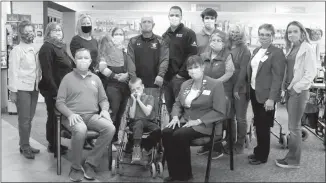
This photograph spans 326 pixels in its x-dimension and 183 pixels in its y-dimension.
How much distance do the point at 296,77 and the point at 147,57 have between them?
1.48 meters

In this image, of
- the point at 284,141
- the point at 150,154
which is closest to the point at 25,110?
the point at 150,154

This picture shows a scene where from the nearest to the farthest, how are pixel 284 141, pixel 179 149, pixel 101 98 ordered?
pixel 179 149 < pixel 101 98 < pixel 284 141

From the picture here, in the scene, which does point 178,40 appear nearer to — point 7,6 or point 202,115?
point 202,115

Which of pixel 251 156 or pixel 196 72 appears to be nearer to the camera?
pixel 196 72

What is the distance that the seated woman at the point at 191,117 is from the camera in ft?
9.10

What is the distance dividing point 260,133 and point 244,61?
77 centimetres

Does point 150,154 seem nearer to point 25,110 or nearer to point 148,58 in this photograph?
point 148,58

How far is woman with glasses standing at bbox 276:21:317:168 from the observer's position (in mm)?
2824

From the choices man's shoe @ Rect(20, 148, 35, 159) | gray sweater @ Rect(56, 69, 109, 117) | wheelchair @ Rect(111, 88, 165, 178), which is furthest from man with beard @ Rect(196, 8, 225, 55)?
man's shoe @ Rect(20, 148, 35, 159)

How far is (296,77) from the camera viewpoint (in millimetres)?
2893

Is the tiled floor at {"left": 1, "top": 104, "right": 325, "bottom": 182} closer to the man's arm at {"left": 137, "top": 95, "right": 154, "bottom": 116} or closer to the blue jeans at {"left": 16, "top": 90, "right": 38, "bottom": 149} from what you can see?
the blue jeans at {"left": 16, "top": 90, "right": 38, "bottom": 149}

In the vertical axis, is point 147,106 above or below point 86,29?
below

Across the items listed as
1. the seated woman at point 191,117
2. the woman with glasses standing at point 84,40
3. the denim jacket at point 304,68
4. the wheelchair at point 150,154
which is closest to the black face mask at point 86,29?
the woman with glasses standing at point 84,40

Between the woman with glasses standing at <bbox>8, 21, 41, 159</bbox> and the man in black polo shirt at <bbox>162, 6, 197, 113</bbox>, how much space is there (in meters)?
1.39
